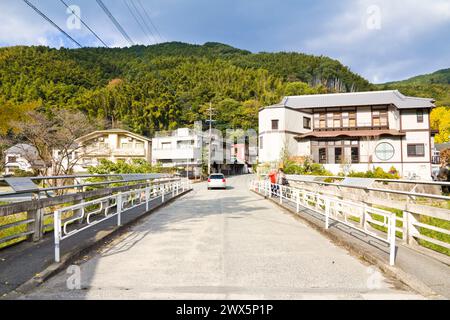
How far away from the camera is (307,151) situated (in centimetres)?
3606

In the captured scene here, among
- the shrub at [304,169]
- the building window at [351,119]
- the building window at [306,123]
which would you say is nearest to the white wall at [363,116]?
the building window at [351,119]

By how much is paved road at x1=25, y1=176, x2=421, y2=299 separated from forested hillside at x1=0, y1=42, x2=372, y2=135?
31.6 metres

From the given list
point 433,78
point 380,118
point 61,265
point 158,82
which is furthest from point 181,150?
point 433,78

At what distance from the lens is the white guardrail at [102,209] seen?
5.03 m

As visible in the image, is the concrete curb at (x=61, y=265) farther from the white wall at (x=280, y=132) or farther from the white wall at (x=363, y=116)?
the white wall at (x=363, y=116)

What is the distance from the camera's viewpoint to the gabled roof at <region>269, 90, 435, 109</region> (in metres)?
34.2

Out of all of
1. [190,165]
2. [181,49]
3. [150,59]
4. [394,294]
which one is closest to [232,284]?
[394,294]

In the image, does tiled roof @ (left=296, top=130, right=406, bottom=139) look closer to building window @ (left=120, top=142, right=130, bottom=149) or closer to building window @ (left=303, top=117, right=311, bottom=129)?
building window @ (left=303, top=117, right=311, bottom=129)

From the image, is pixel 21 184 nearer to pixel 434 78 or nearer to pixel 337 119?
pixel 337 119

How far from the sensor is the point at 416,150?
33.7 meters

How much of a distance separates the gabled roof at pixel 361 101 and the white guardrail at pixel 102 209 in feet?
64.0

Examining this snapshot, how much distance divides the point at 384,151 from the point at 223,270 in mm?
33845

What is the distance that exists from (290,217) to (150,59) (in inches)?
3804

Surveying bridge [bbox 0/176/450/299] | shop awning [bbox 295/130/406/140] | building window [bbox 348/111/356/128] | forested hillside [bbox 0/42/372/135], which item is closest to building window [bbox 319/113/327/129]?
shop awning [bbox 295/130/406/140]
